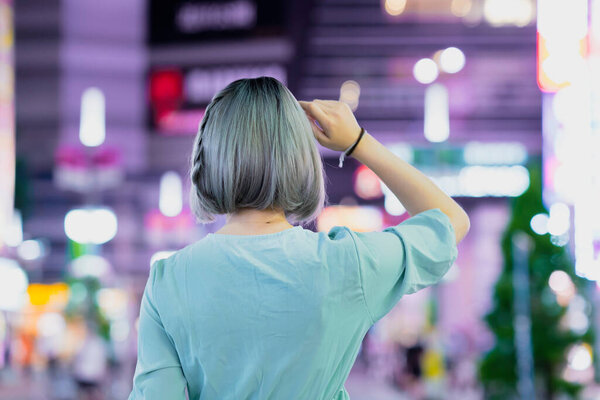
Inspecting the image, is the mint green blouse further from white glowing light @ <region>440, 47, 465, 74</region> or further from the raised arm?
white glowing light @ <region>440, 47, 465, 74</region>

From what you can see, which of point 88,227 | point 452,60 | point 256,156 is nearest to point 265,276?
point 256,156

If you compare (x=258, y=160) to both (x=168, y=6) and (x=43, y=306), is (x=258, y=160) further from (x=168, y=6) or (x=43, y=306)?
(x=43, y=306)

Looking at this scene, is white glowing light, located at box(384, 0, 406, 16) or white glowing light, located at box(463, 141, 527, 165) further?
white glowing light, located at box(384, 0, 406, 16)

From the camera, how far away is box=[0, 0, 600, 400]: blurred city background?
1202 cm

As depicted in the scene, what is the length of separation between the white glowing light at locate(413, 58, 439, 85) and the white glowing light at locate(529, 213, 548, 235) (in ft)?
25.4

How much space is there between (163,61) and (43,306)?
18164 mm

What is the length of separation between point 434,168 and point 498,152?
3.01m

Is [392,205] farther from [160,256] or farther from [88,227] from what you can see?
[88,227]

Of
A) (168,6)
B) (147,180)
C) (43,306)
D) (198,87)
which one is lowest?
(43,306)

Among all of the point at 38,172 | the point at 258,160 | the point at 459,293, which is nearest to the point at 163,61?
the point at 459,293

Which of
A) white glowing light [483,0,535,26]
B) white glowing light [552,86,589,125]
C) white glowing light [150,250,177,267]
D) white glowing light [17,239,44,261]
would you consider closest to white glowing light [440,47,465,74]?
white glowing light [483,0,535,26]

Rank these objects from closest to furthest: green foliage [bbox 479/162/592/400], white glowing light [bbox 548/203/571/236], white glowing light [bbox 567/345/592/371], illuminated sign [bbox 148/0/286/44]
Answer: green foliage [bbox 479/162/592/400], white glowing light [bbox 567/345/592/371], white glowing light [bbox 548/203/571/236], illuminated sign [bbox 148/0/286/44]

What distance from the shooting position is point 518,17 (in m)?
20.3

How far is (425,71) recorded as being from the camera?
19734mm
